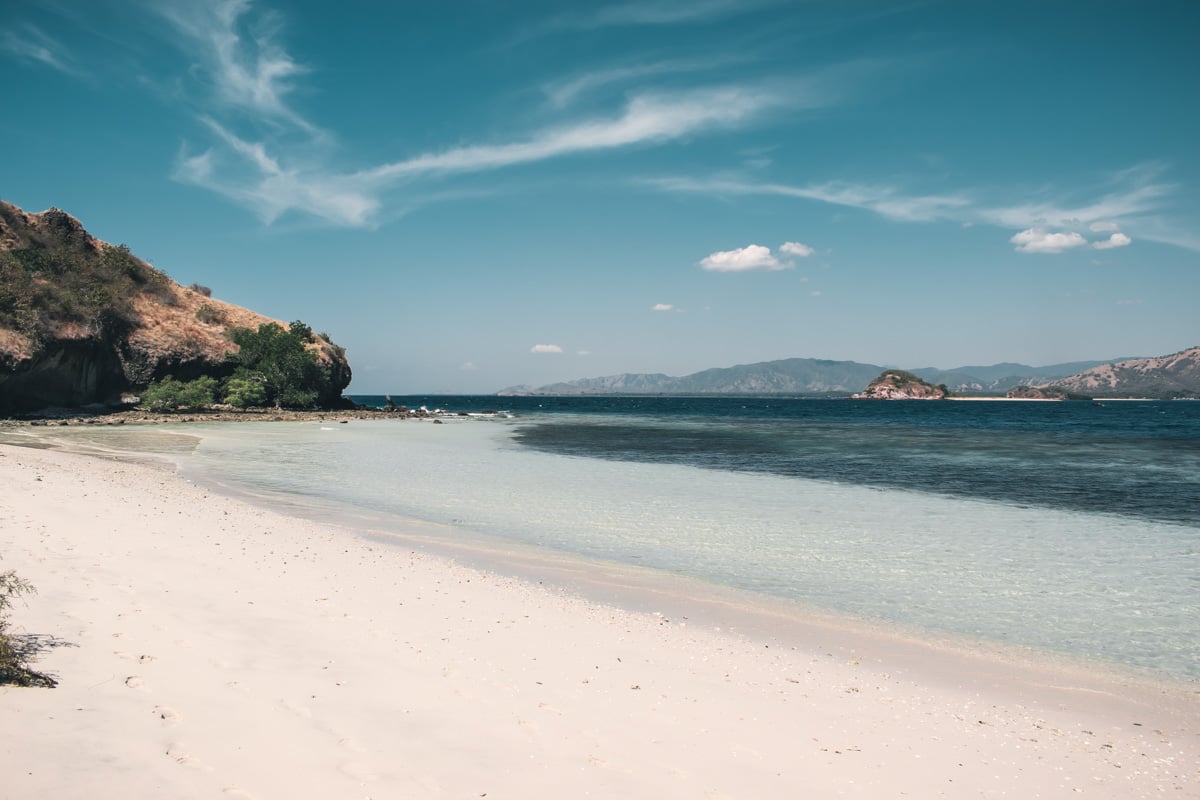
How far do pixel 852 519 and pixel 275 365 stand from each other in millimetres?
61302

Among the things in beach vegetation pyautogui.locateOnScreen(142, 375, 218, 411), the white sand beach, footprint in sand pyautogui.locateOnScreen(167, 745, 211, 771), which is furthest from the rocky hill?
footprint in sand pyautogui.locateOnScreen(167, 745, 211, 771)

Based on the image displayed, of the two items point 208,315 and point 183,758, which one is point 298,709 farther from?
point 208,315

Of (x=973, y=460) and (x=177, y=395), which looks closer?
(x=973, y=460)

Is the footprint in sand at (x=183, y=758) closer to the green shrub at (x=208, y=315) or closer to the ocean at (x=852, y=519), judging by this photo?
the ocean at (x=852, y=519)

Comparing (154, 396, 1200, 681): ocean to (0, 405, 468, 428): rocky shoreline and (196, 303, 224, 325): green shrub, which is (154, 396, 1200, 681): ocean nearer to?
(0, 405, 468, 428): rocky shoreline

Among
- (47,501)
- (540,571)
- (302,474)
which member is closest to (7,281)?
(302,474)

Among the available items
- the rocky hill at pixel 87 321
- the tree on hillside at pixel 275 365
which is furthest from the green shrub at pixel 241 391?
the rocky hill at pixel 87 321

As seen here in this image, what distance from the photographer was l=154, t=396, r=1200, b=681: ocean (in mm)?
9234

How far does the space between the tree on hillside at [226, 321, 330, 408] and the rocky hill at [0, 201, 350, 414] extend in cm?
193

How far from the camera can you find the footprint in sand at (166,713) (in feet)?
14.7

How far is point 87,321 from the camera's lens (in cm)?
4688

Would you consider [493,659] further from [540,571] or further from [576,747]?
[540,571]

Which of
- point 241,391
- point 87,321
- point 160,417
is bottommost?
point 160,417

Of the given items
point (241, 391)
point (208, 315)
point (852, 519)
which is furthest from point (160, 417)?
point (852, 519)
